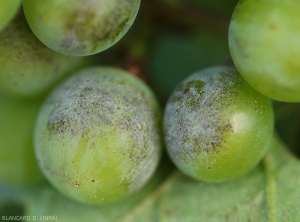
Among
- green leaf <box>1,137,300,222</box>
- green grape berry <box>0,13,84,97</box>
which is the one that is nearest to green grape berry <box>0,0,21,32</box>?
green grape berry <box>0,13,84,97</box>

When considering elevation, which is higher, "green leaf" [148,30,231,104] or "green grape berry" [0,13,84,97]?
"green grape berry" [0,13,84,97]

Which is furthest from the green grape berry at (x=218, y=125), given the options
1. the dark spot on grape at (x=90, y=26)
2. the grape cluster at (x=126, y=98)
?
the dark spot on grape at (x=90, y=26)

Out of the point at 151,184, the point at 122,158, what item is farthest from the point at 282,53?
the point at 151,184

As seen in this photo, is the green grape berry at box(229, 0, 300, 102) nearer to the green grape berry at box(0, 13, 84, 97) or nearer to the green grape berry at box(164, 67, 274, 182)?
the green grape berry at box(164, 67, 274, 182)

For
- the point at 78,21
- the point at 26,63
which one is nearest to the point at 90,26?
the point at 78,21

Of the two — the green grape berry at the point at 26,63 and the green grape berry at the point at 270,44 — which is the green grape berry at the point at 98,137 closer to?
the green grape berry at the point at 26,63

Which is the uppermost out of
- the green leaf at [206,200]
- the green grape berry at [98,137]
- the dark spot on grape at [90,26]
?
the dark spot on grape at [90,26]

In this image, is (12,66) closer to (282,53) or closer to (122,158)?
(122,158)
